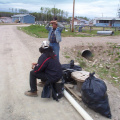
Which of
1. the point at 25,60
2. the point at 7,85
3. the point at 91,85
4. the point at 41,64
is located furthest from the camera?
the point at 25,60

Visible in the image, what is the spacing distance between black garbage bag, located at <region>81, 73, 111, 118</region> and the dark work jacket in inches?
28.7

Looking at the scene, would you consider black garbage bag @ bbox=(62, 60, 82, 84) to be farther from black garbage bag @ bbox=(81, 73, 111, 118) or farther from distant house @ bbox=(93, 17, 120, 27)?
distant house @ bbox=(93, 17, 120, 27)

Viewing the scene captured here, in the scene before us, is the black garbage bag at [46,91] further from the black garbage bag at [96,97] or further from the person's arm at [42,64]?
the black garbage bag at [96,97]

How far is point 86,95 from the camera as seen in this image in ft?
11.6

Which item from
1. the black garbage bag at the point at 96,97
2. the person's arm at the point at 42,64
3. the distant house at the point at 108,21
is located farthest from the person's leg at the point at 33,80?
the distant house at the point at 108,21

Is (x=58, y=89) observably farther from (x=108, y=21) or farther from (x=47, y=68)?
(x=108, y=21)

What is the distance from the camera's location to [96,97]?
3.40 meters

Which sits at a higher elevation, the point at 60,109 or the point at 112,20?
the point at 112,20

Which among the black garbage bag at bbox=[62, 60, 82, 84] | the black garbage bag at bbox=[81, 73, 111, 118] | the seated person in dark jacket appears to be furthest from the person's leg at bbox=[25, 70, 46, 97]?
the black garbage bag at bbox=[81, 73, 111, 118]

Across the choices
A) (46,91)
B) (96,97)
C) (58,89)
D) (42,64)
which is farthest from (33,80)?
(96,97)

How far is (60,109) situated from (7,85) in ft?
6.19

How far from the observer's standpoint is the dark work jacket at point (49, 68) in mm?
3766

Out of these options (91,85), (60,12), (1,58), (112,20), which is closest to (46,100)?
(91,85)

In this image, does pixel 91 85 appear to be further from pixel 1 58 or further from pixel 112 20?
pixel 112 20
